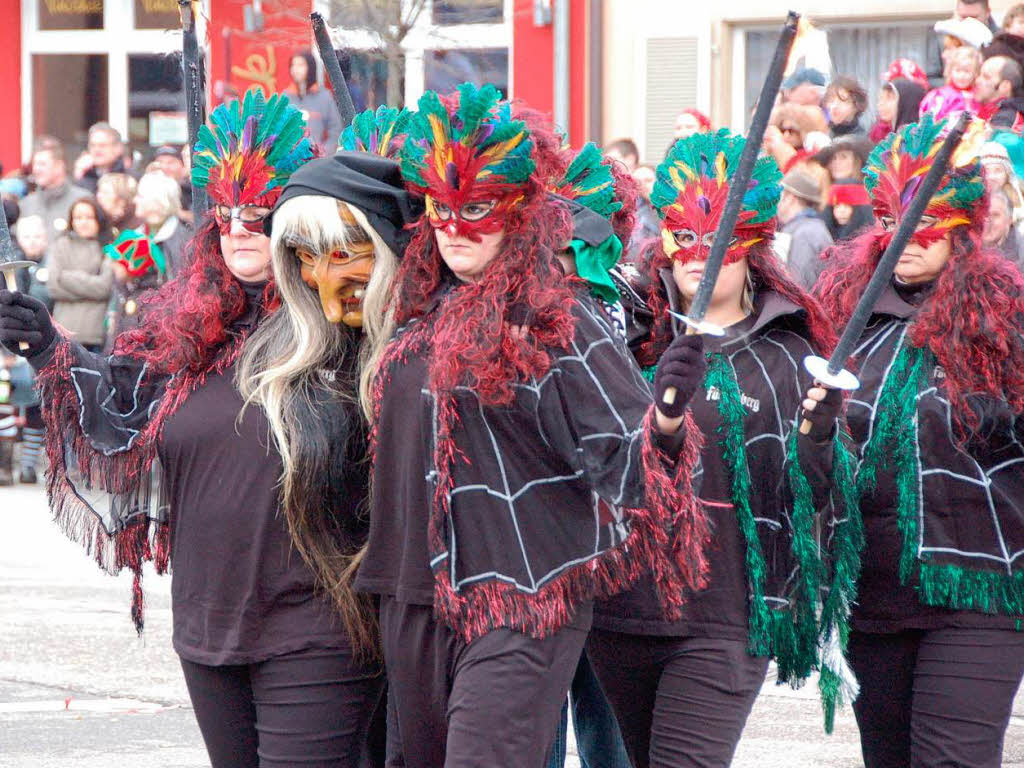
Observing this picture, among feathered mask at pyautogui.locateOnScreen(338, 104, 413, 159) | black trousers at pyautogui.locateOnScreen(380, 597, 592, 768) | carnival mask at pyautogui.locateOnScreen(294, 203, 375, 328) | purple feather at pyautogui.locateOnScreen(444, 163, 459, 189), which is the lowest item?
black trousers at pyautogui.locateOnScreen(380, 597, 592, 768)

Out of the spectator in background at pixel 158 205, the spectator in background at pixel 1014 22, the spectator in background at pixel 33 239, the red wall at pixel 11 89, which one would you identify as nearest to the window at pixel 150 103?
the red wall at pixel 11 89

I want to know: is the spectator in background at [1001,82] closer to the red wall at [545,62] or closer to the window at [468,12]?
the red wall at [545,62]

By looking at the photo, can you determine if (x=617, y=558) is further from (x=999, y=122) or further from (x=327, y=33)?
(x=999, y=122)

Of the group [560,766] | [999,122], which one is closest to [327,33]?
[560,766]

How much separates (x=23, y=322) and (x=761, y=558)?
173cm

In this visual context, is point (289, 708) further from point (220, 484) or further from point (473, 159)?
point (473, 159)

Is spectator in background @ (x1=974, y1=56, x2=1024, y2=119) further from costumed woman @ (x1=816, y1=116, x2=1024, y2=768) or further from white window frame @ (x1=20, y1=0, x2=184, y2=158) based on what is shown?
white window frame @ (x1=20, y1=0, x2=184, y2=158)

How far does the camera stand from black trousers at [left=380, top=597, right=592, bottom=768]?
11.3ft

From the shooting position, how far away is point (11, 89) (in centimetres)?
1822

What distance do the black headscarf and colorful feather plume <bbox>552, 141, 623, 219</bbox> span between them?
411 mm

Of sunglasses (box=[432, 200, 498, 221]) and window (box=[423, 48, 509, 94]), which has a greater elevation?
window (box=[423, 48, 509, 94])

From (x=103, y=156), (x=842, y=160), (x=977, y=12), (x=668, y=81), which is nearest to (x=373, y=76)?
(x=103, y=156)

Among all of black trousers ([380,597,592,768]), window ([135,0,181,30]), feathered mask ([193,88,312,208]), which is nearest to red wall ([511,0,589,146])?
window ([135,0,181,30])

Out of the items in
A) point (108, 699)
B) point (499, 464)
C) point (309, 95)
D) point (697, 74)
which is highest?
point (697, 74)
